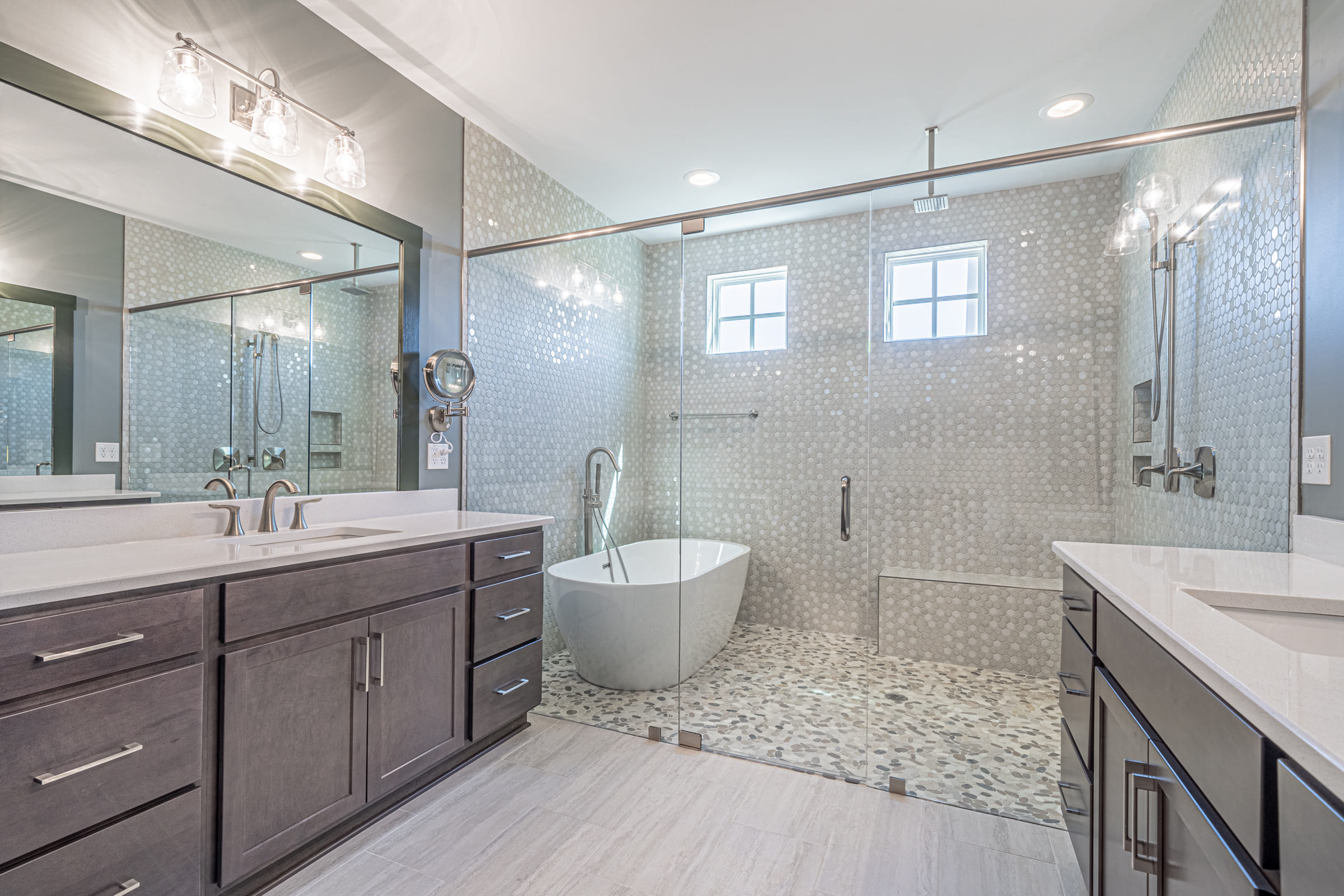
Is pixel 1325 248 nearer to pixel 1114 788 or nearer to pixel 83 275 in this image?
pixel 1114 788

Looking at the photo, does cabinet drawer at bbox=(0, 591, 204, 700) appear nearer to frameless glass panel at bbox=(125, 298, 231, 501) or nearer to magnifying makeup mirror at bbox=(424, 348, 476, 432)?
frameless glass panel at bbox=(125, 298, 231, 501)

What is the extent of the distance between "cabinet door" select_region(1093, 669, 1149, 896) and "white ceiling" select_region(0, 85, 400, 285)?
2673mm

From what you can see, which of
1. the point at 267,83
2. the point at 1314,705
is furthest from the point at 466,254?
the point at 1314,705

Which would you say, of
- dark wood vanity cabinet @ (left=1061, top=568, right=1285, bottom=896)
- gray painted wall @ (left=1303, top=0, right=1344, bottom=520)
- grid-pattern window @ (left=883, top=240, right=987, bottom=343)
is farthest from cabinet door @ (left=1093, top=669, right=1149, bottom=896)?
grid-pattern window @ (left=883, top=240, right=987, bottom=343)

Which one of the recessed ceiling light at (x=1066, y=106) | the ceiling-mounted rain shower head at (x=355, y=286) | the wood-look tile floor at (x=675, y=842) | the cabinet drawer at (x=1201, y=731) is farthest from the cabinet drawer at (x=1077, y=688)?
the ceiling-mounted rain shower head at (x=355, y=286)

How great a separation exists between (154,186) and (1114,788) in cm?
287

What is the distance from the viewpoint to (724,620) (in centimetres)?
276

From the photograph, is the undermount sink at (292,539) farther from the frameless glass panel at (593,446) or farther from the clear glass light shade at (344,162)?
the clear glass light shade at (344,162)

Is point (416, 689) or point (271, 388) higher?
point (271, 388)

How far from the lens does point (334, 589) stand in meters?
1.68

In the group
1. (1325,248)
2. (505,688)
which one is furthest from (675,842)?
(1325,248)

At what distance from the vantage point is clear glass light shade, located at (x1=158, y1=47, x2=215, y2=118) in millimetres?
1744

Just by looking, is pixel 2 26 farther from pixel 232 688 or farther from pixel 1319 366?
pixel 1319 366

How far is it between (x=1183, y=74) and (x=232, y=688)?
3.79 m
